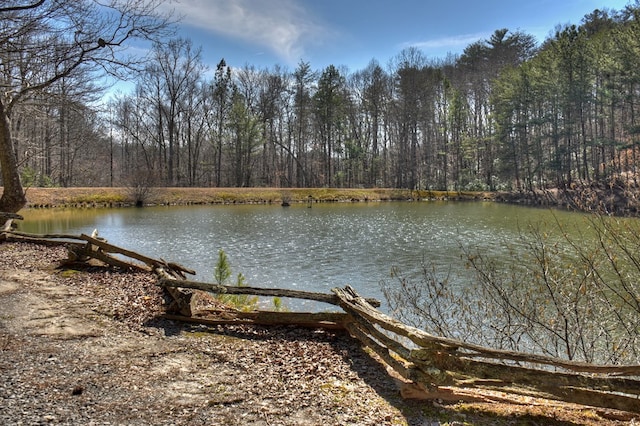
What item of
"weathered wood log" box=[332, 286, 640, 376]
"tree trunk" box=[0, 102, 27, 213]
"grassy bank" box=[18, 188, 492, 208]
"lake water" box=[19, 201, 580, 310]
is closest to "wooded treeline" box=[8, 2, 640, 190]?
"grassy bank" box=[18, 188, 492, 208]

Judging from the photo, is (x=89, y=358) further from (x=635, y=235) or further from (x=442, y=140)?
(x=442, y=140)

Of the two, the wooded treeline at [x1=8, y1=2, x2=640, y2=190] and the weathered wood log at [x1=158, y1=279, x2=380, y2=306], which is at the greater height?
the wooded treeline at [x1=8, y1=2, x2=640, y2=190]

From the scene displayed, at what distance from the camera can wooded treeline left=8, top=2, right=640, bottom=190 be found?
1553 inches

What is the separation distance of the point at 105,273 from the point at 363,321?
5.68m

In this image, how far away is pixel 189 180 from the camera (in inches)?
1903

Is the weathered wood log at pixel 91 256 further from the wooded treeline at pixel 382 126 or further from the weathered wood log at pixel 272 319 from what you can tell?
the wooded treeline at pixel 382 126

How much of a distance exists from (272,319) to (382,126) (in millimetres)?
53986

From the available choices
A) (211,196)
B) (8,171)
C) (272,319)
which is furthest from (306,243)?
(211,196)

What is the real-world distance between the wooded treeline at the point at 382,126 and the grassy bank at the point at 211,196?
2.00 metres

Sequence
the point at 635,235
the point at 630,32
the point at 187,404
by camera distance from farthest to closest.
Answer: the point at 630,32 < the point at 635,235 < the point at 187,404

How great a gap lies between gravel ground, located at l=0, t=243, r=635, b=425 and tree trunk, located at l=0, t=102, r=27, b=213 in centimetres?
464

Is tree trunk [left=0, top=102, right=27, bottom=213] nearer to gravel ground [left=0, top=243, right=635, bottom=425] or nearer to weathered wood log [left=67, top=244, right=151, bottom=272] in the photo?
weathered wood log [left=67, top=244, right=151, bottom=272]

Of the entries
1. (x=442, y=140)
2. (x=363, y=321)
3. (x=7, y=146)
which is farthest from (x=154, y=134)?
(x=363, y=321)

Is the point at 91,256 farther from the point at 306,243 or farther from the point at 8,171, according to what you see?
the point at 306,243
